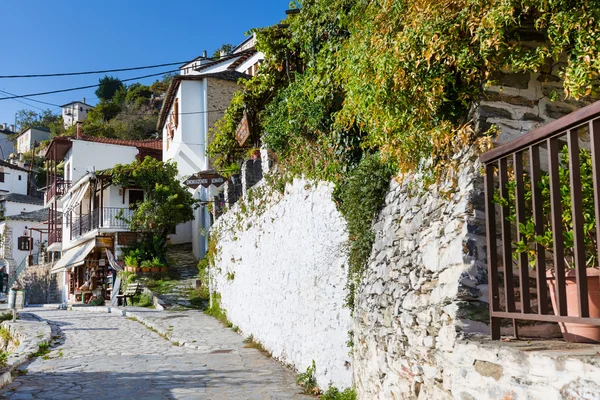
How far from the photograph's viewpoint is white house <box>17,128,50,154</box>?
79781 mm

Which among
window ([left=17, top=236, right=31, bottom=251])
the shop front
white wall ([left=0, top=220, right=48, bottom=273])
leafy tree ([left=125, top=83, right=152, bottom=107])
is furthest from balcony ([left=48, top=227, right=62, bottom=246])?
leafy tree ([left=125, top=83, right=152, bottom=107])

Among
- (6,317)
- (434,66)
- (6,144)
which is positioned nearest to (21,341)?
(6,317)

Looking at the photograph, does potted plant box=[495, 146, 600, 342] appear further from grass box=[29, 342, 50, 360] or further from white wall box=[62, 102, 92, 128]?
white wall box=[62, 102, 92, 128]

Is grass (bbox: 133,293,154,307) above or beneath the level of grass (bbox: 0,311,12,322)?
above

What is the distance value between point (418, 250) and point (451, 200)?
2.00ft

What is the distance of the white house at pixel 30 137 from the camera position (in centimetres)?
7978

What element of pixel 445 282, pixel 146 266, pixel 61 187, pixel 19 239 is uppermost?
pixel 61 187

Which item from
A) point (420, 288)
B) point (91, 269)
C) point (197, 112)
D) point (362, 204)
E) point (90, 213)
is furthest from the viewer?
point (197, 112)

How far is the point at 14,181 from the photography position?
60344 mm

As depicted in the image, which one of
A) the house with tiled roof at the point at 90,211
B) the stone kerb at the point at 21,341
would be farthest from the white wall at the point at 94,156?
the stone kerb at the point at 21,341

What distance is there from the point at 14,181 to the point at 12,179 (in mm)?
303

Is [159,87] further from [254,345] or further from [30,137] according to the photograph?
[254,345]

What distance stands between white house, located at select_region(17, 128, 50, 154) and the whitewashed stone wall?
75233mm

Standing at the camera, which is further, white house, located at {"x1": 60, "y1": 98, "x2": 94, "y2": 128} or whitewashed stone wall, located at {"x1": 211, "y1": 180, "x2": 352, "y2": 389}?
white house, located at {"x1": 60, "y1": 98, "x2": 94, "y2": 128}
